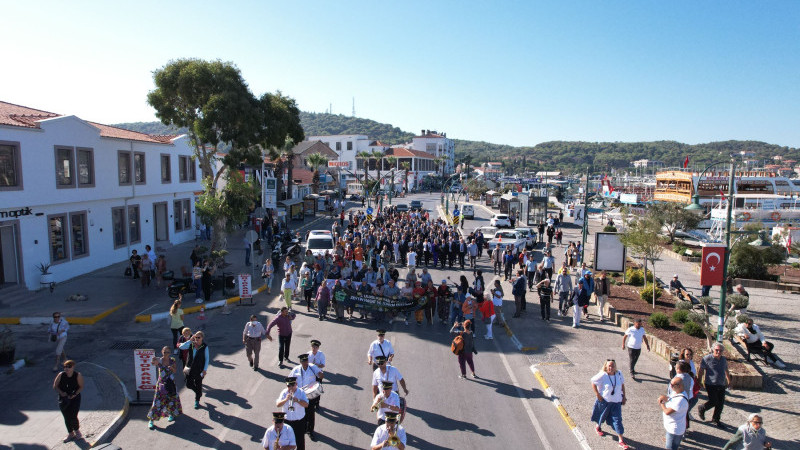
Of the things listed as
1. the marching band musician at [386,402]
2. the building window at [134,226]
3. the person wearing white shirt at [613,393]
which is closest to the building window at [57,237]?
the building window at [134,226]

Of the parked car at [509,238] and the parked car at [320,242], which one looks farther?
the parked car at [509,238]

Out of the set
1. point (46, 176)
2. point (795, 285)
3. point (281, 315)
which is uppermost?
point (46, 176)

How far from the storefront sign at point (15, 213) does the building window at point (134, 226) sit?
22.7ft

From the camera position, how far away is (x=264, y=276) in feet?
67.5

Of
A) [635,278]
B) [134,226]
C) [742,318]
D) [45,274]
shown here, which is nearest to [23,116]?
[45,274]

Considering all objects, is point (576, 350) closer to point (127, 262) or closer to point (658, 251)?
point (658, 251)

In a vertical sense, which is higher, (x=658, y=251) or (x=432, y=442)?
(x=658, y=251)

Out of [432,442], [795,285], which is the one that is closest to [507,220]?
[795,285]

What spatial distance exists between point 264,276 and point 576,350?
41.6 feet

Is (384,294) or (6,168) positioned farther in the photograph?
(6,168)

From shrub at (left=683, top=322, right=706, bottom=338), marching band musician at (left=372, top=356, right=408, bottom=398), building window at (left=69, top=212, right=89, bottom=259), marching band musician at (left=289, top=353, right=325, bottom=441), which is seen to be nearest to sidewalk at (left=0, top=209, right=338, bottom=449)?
building window at (left=69, top=212, right=89, bottom=259)

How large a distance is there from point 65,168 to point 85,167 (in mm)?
1390

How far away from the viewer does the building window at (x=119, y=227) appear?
78.4 feet

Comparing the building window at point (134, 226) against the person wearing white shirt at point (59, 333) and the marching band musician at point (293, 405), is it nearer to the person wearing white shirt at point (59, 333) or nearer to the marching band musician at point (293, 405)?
the person wearing white shirt at point (59, 333)
